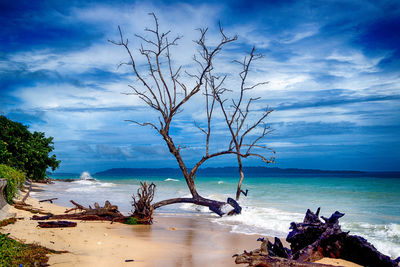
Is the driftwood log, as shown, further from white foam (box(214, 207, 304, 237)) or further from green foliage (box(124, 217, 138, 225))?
white foam (box(214, 207, 304, 237))

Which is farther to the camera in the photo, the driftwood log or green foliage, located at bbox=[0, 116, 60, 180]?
green foliage, located at bbox=[0, 116, 60, 180]

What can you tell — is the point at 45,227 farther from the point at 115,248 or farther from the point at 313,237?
the point at 313,237

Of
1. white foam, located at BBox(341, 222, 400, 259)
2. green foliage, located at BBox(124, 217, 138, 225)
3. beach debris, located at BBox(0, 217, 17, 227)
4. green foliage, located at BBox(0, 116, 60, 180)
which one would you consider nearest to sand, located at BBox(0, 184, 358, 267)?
beach debris, located at BBox(0, 217, 17, 227)

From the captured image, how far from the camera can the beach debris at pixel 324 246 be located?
4.82 m

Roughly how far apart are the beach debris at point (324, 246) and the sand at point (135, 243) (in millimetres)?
170

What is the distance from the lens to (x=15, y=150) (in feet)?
63.4

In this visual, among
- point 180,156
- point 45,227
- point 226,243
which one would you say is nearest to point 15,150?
point 180,156

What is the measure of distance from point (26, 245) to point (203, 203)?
8.39m

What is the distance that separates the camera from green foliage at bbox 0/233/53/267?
4.45m

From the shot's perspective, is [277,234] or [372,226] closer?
[277,234]

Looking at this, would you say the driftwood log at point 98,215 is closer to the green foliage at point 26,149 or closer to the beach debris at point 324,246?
the beach debris at point 324,246

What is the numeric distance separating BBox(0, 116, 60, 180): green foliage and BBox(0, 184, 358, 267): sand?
1014cm

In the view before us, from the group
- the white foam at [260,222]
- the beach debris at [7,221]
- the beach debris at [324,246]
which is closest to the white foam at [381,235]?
the white foam at [260,222]

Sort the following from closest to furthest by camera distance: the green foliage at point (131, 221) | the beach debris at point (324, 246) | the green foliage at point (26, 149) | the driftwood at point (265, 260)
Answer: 1. the driftwood at point (265, 260)
2. the beach debris at point (324, 246)
3. the green foliage at point (131, 221)
4. the green foliage at point (26, 149)
